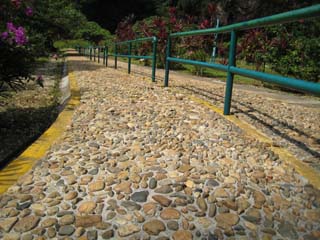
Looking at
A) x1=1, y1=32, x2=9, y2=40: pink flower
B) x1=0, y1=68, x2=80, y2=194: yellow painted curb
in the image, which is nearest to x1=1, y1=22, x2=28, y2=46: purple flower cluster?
x1=1, y1=32, x2=9, y2=40: pink flower

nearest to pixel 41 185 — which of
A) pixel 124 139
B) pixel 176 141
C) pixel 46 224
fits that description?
pixel 46 224

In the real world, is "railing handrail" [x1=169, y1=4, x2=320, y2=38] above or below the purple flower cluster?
above

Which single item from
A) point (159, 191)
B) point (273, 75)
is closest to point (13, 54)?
point (159, 191)

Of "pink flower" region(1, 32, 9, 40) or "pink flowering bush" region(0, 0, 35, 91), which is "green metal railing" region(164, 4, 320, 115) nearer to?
"pink flowering bush" region(0, 0, 35, 91)

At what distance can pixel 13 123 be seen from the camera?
3.83m

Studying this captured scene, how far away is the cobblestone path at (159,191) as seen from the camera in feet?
5.34

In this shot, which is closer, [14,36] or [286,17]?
[286,17]

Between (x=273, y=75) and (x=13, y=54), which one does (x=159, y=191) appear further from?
(x=13, y=54)

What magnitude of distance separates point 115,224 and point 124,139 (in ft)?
4.01

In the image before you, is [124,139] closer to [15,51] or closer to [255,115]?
[15,51]

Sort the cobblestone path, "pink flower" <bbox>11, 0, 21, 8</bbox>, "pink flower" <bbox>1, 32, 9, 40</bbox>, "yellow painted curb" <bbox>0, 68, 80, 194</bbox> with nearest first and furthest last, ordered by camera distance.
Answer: the cobblestone path < "yellow painted curb" <bbox>0, 68, 80, 194</bbox> < "pink flower" <bbox>1, 32, 9, 40</bbox> < "pink flower" <bbox>11, 0, 21, 8</bbox>

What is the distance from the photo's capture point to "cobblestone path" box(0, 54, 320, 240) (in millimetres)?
1629

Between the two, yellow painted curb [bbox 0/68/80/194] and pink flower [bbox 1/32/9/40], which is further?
pink flower [bbox 1/32/9/40]

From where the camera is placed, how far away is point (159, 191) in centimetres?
197
